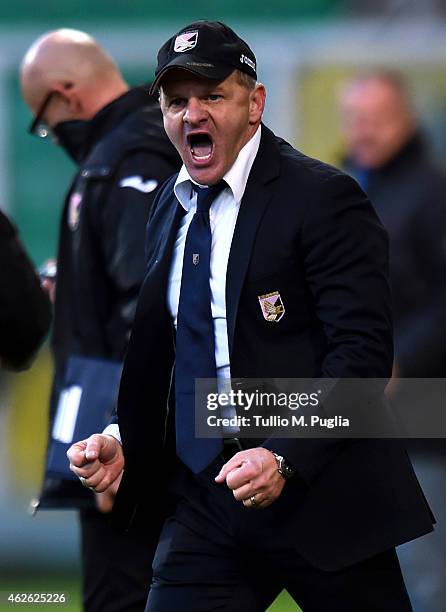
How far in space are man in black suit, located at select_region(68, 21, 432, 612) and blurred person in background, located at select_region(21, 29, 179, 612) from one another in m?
1.10

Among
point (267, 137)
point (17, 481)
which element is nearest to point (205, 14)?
point (17, 481)

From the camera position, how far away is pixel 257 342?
3.69 metres

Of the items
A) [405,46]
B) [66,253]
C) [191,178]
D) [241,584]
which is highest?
[405,46]

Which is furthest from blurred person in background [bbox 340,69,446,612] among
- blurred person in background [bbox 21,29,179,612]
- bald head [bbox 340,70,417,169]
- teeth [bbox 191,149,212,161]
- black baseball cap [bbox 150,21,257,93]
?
black baseball cap [bbox 150,21,257,93]

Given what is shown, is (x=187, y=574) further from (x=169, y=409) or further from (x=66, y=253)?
(x=66, y=253)

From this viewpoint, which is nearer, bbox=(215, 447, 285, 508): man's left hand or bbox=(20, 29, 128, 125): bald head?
bbox=(215, 447, 285, 508): man's left hand

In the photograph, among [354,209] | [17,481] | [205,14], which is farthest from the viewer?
[205,14]

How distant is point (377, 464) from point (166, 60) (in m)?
1.01

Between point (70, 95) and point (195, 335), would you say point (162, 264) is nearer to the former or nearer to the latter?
point (195, 335)

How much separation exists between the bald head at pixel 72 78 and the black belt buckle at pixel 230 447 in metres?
2.02

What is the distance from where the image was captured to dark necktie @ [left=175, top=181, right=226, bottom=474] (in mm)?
3750

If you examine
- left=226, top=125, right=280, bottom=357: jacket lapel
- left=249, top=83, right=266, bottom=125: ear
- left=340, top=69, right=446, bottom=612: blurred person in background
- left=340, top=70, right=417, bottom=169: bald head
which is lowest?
left=226, top=125, right=280, bottom=357: jacket lapel

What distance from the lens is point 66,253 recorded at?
5363mm

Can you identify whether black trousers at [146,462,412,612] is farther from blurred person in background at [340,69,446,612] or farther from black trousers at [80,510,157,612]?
blurred person in background at [340,69,446,612]
